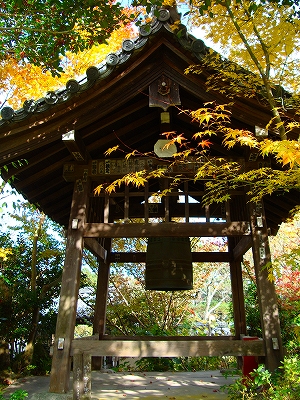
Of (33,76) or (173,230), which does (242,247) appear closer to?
(173,230)

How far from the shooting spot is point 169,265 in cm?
584

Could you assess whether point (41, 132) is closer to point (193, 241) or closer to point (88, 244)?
point (88, 244)

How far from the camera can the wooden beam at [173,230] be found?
522 centimetres

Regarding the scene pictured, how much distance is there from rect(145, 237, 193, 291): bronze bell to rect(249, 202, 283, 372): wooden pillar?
4.14ft

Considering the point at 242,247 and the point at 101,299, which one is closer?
the point at 242,247

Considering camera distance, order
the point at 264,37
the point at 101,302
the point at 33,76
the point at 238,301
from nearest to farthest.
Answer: the point at 264,37 → the point at 238,301 → the point at 101,302 → the point at 33,76

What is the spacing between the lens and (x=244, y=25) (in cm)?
430

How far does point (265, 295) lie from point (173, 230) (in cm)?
154

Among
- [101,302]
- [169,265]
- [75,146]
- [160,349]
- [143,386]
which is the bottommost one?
[143,386]

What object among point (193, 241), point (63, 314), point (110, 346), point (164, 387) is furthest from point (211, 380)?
point (193, 241)

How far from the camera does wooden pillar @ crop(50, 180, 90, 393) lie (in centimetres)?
454

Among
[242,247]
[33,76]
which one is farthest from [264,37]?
[33,76]

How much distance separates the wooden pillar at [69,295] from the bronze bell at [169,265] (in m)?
1.33

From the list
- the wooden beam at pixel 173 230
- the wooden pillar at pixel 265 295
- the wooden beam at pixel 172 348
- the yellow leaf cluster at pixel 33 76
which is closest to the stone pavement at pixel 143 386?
the wooden beam at pixel 172 348
